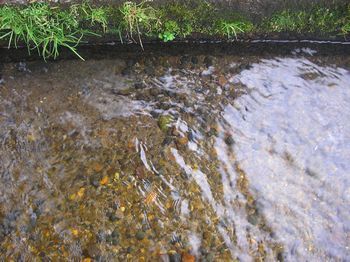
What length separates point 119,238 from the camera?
11.8 feet

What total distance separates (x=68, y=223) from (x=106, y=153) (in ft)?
2.34

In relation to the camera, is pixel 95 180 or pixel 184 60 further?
pixel 184 60

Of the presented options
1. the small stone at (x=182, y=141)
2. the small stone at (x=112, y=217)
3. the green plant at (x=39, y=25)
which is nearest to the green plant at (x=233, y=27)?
the small stone at (x=182, y=141)

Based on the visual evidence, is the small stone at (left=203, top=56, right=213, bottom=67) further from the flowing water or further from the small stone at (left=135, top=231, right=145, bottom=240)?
the small stone at (left=135, top=231, right=145, bottom=240)

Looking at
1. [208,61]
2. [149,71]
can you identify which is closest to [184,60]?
[208,61]

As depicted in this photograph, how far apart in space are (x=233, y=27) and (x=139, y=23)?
0.94 meters

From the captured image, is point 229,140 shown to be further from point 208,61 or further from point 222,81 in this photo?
point 208,61

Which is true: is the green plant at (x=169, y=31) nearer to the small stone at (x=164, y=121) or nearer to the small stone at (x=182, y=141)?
the small stone at (x=164, y=121)

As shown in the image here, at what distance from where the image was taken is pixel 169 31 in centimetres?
421

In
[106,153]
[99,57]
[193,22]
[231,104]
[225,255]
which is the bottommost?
[225,255]

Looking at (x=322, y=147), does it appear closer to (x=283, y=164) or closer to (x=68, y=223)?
(x=283, y=164)

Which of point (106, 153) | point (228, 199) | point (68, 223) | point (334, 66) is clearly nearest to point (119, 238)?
point (68, 223)

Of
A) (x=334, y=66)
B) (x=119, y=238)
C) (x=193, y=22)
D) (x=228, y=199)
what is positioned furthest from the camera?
(x=334, y=66)

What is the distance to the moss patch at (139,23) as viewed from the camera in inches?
148
